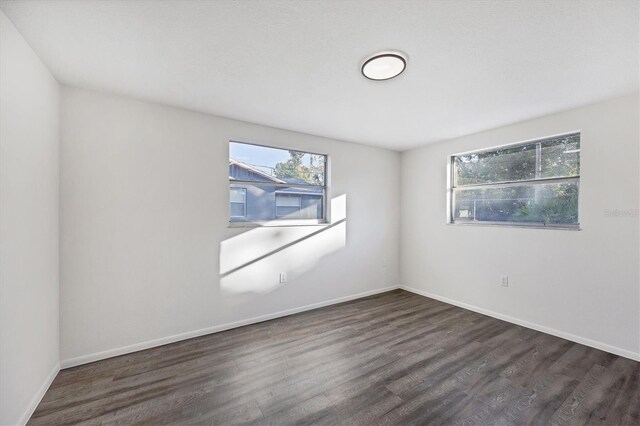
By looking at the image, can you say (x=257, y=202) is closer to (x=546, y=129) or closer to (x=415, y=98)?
(x=415, y=98)

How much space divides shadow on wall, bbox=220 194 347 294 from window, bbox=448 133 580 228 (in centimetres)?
173

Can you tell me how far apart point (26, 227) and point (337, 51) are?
2.32 metres

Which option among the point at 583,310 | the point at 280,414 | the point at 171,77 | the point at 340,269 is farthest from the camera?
the point at 340,269

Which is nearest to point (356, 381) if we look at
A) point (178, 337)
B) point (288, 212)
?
point (178, 337)

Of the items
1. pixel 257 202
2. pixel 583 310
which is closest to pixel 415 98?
pixel 257 202

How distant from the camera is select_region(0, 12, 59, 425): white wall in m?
1.48

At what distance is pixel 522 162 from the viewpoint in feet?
10.6

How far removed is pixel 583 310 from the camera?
268cm

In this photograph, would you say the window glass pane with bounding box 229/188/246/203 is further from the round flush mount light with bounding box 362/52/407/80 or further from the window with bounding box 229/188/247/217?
the round flush mount light with bounding box 362/52/407/80

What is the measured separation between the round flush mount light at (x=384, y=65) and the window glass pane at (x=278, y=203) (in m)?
1.81

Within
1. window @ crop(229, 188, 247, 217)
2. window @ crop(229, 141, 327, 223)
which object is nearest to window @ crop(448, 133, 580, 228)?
window @ crop(229, 141, 327, 223)

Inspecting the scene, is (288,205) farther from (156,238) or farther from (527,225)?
(527,225)

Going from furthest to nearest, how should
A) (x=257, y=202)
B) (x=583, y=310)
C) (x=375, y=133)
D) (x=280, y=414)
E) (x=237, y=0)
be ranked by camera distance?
1. (x=375, y=133)
2. (x=257, y=202)
3. (x=583, y=310)
4. (x=280, y=414)
5. (x=237, y=0)

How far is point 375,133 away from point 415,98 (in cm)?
111
